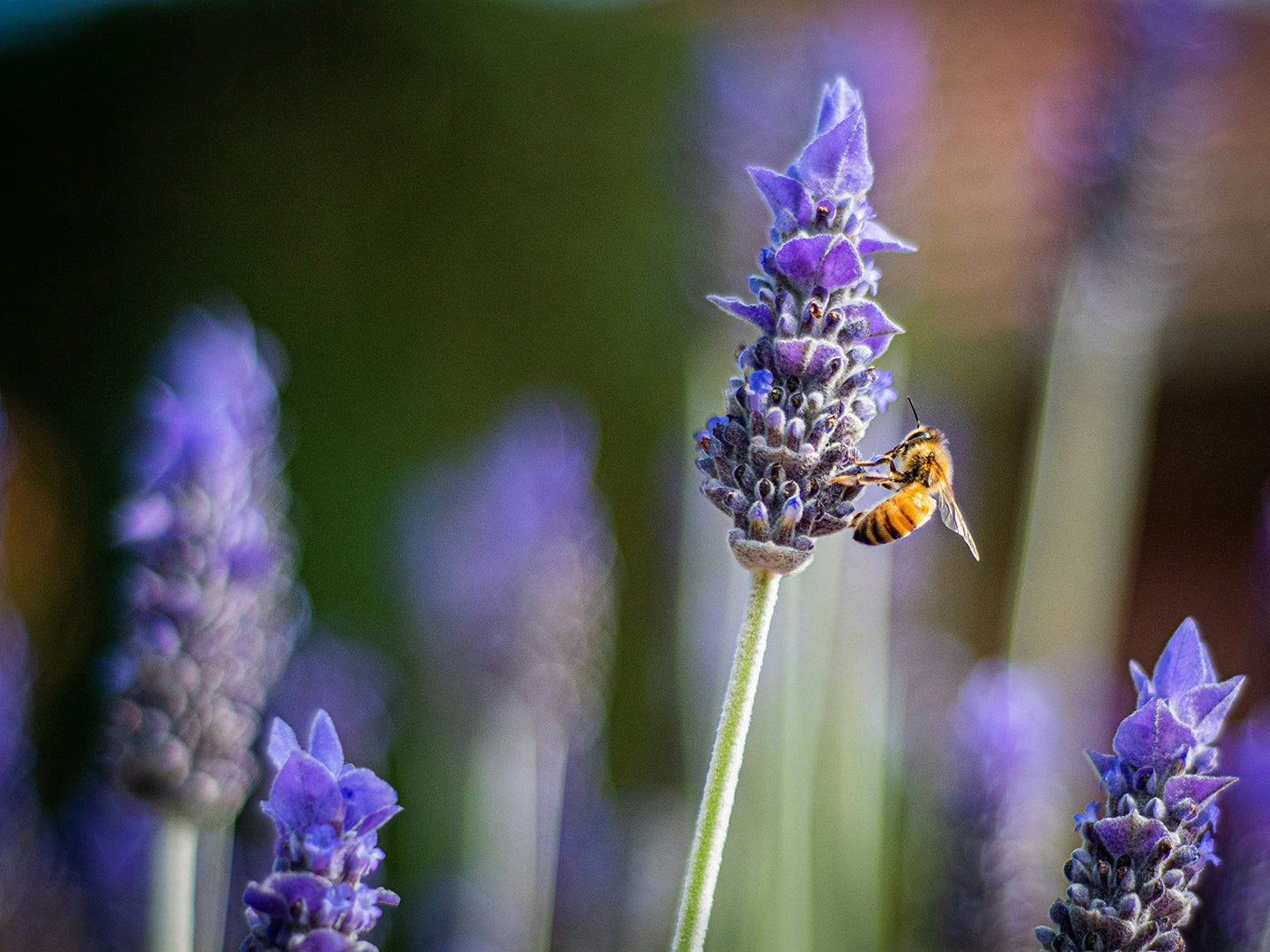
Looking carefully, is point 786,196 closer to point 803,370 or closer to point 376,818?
point 803,370

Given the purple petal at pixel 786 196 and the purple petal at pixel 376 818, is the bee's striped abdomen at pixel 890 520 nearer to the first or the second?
the purple petal at pixel 786 196

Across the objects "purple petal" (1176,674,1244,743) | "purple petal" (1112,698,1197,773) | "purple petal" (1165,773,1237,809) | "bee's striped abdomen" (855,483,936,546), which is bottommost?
"purple petal" (1165,773,1237,809)

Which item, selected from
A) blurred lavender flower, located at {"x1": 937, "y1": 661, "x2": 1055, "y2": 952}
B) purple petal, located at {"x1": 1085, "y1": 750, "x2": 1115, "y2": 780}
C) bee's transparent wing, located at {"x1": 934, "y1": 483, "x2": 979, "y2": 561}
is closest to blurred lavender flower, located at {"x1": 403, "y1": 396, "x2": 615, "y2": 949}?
blurred lavender flower, located at {"x1": 937, "y1": 661, "x2": 1055, "y2": 952}

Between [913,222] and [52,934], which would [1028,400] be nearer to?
[913,222]

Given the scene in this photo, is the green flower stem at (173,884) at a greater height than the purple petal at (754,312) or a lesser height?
lesser

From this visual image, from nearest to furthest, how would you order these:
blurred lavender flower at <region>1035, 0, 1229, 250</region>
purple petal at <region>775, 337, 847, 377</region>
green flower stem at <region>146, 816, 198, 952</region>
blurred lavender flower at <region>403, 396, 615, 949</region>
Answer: purple petal at <region>775, 337, 847, 377</region>, green flower stem at <region>146, 816, 198, 952</region>, blurred lavender flower at <region>403, 396, 615, 949</region>, blurred lavender flower at <region>1035, 0, 1229, 250</region>

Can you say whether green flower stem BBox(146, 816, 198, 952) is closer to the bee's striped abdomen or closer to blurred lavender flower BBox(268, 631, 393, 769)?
blurred lavender flower BBox(268, 631, 393, 769)

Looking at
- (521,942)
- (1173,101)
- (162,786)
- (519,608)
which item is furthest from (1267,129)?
(162,786)

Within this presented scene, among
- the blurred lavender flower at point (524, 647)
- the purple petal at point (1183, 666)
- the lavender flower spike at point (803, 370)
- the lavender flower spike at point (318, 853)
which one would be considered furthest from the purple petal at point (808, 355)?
the blurred lavender flower at point (524, 647)
